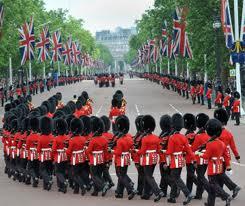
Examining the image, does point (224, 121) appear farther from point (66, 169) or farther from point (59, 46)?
point (59, 46)

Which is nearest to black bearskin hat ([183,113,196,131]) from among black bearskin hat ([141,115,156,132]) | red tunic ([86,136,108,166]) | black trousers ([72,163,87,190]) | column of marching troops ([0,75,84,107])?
black bearskin hat ([141,115,156,132])

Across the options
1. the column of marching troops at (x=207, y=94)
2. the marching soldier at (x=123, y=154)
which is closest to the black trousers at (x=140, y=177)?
the marching soldier at (x=123, y=154)

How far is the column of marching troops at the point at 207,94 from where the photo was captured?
107 feet

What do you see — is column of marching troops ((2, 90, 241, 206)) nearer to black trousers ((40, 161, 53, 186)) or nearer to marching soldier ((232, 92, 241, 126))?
black trousers ((40, 161, 53, 186))

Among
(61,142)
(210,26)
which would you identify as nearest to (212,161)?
(61,142)

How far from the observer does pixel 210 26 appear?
4891 cm

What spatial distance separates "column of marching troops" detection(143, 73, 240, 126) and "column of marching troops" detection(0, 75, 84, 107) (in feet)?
34.2

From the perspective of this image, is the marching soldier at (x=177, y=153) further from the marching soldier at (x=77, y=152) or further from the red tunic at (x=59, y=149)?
the red tunic at (x=59, y=149)

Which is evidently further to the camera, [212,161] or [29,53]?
[29,53]

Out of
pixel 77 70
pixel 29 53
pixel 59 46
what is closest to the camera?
pixel 29 53

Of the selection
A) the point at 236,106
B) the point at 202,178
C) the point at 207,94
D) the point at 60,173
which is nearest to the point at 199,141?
the point at 202,178

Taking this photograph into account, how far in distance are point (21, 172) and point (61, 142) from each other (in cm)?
226

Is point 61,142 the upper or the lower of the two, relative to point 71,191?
upper

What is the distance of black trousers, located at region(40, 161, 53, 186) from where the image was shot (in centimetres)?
1645
